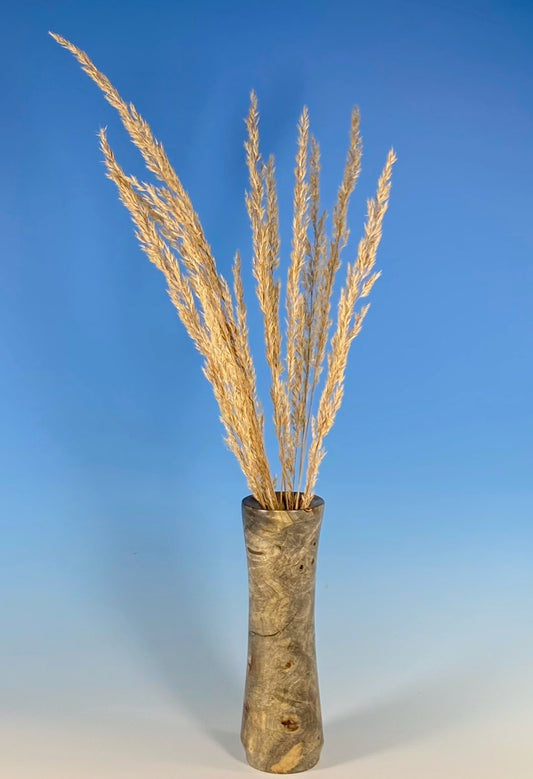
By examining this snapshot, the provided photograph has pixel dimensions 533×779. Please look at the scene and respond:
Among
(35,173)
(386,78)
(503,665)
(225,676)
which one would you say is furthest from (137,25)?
(503,665)

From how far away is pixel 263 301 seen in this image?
1.85m

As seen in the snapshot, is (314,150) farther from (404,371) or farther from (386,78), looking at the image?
(404,371)

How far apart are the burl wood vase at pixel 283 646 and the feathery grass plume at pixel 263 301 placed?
0.08 m

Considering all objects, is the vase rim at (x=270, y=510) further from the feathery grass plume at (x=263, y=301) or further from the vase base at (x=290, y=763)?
the vase base at (x=290, y=763)

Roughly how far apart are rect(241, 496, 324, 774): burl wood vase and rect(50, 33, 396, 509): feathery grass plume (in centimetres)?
8

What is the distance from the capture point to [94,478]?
9.24ft

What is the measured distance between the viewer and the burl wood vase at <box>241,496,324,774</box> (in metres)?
1.85

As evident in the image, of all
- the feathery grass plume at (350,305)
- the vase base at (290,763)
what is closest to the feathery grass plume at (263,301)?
the feathery grass plume at (350,305)

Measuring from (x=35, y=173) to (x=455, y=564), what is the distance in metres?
1.68

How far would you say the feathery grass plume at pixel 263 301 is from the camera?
1.82m

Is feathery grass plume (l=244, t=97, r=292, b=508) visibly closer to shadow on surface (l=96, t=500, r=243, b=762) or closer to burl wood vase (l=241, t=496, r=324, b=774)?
burl wood vase (l=241, t=496, r=324, b=774)

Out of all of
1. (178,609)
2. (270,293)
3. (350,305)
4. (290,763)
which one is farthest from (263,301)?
(178,609)

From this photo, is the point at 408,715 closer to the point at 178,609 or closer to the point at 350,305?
the point at 178,609

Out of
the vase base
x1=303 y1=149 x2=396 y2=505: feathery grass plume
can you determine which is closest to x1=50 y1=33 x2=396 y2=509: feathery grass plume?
x1=303 y1=149 x2=396 y2=505: feathery grass plume
